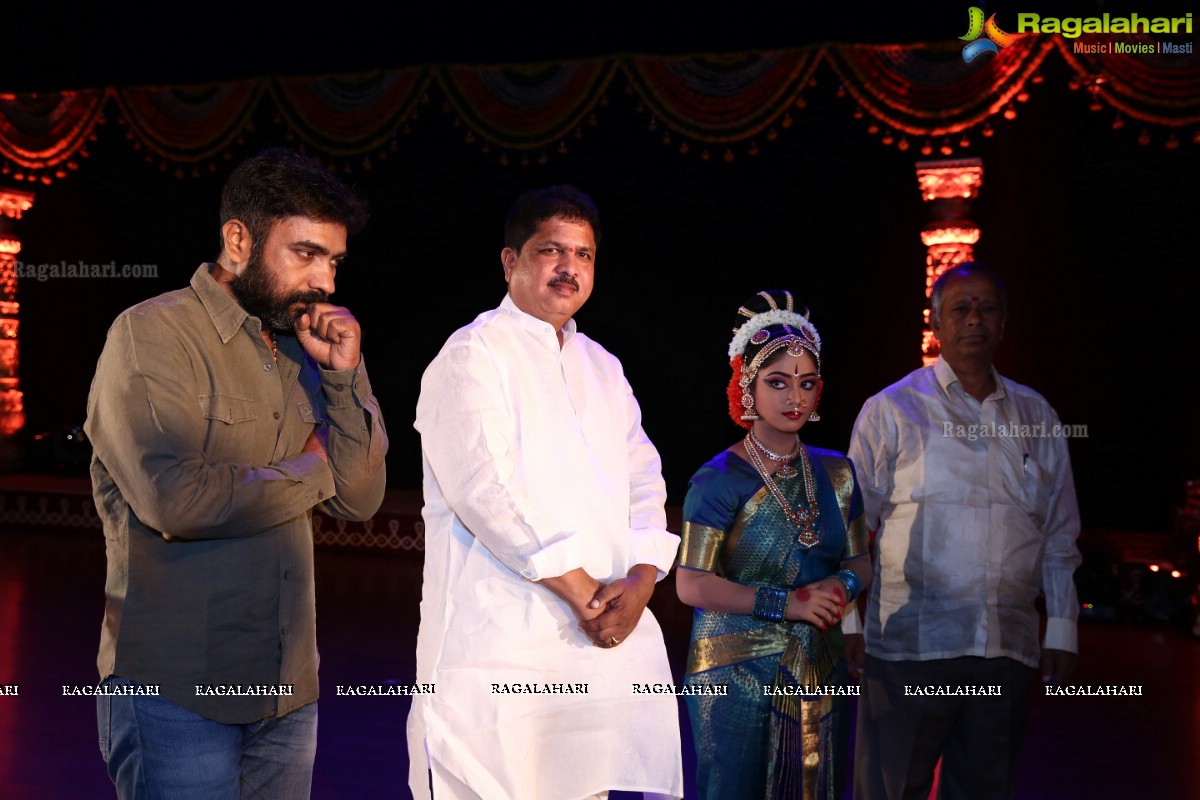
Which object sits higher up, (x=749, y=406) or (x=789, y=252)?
(x=789, y=252)

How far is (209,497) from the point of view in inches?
64.7

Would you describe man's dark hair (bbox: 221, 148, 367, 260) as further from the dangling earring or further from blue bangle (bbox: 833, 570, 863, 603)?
blue bangle (bbox: 833, 570, 863, 603)

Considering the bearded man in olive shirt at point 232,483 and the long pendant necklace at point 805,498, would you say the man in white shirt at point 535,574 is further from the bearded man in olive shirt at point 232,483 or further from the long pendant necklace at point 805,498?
the long pendant necklace at point 805,498

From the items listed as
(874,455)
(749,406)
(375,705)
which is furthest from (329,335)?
(375,705)

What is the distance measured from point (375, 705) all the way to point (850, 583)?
262 centimetres

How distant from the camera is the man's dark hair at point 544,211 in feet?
7.54

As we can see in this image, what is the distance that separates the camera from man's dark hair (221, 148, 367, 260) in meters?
1.81

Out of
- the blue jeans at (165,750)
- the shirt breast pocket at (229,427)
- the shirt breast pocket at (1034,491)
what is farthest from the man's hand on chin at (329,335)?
the shirt breast pocket at (1034,491)

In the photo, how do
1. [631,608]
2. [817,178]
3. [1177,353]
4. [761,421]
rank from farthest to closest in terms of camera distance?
1. [817,178]
2. [1177,353]
3. [761,421]
4. [631,608]

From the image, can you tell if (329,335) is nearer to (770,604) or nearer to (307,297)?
(307,297)

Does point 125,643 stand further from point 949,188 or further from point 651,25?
point 949,188

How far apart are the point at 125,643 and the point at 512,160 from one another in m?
7.48

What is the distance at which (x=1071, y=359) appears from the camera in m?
8.00

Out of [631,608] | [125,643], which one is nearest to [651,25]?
[631,608]
